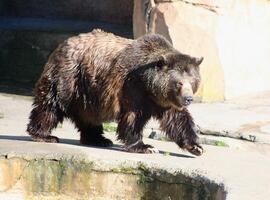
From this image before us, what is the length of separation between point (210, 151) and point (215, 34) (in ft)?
13.4

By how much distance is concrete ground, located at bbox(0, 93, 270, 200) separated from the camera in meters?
6.59

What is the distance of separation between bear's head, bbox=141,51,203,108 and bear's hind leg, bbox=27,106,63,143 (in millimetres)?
1060

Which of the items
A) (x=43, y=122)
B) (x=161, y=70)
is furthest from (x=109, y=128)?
(x=161, y=70)

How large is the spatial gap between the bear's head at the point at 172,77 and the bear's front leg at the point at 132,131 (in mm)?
277

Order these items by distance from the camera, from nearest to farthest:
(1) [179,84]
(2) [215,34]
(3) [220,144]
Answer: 1. (1) [179,84]
2. (3) [220,144]
3. (2) [215,34]

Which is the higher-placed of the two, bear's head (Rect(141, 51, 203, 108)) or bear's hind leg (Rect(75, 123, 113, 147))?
bear's head (Rect(141, 51, 203, 108))

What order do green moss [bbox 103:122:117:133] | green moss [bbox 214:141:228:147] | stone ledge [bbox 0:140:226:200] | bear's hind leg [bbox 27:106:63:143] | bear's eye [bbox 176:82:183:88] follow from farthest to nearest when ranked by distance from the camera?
green moss [bbox 103:122:117:133], green moss [bbox 214:141:228:147], bear's hind leg [bbox 27:106:63:143], bear's eye [bbox 176:82:183:88], stone ledge [bbox 0:140:226:200]

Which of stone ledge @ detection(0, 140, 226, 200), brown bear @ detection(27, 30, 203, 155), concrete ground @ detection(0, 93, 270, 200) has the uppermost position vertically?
brown bear @ detection(27, 30, 203, 155)

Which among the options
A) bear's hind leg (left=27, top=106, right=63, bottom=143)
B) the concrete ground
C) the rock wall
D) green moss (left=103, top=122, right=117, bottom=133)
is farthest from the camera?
the rock wall

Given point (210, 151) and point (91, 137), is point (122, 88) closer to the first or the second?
A: point (91, 137)

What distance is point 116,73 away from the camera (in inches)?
298

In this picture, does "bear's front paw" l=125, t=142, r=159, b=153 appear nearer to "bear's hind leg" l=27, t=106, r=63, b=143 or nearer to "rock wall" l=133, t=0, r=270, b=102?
"bear's hind leg" l=27, t=106, r=63, b=143

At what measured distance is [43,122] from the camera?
7.97 m

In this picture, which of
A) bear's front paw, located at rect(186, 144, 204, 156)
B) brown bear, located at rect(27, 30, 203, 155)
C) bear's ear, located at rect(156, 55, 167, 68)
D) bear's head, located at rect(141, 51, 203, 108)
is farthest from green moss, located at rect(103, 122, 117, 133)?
bear's ear, located at rect(156, 55, 167, 68)
